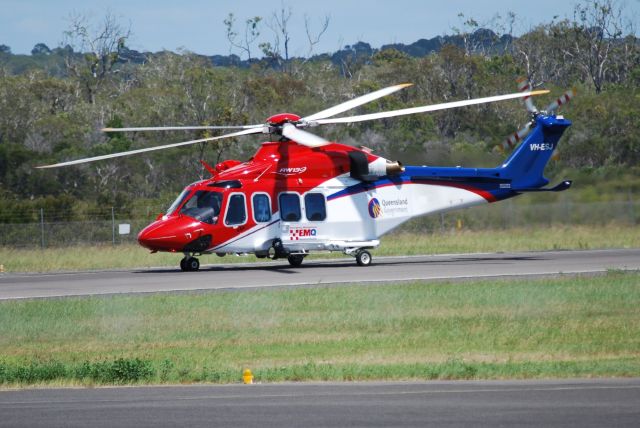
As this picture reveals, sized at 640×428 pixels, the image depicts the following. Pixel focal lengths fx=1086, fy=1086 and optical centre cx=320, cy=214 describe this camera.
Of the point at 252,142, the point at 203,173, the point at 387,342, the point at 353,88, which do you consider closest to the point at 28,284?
the point at 387,342

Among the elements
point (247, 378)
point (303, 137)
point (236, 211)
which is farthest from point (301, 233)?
point (247, 378)

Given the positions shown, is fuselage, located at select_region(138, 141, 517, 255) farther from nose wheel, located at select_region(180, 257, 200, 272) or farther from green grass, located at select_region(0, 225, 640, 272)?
green grass, located at select_region(0, 225, 640, 272)

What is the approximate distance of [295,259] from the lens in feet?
102

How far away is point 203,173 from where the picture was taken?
188 ft

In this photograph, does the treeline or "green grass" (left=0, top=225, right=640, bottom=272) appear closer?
"green grass" (left=0, top=225, right=640, bottom=272)

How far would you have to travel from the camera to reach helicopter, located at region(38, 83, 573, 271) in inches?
1138

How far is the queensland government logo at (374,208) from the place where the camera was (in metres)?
30.9

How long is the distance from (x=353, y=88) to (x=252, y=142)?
22426mm

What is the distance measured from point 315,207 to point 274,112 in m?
43.6

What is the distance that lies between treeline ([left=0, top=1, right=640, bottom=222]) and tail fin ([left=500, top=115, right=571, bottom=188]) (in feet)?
15.1

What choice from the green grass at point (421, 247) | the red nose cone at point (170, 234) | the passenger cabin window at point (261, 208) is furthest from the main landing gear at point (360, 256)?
the green grass at point (421, 247)

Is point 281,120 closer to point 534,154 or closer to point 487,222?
point 534,154

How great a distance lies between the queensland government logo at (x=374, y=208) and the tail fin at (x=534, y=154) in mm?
4202

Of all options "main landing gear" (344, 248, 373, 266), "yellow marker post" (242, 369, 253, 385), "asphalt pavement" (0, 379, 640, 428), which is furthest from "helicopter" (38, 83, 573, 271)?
"asphalt pavement" (0, 379, 640, 428)
